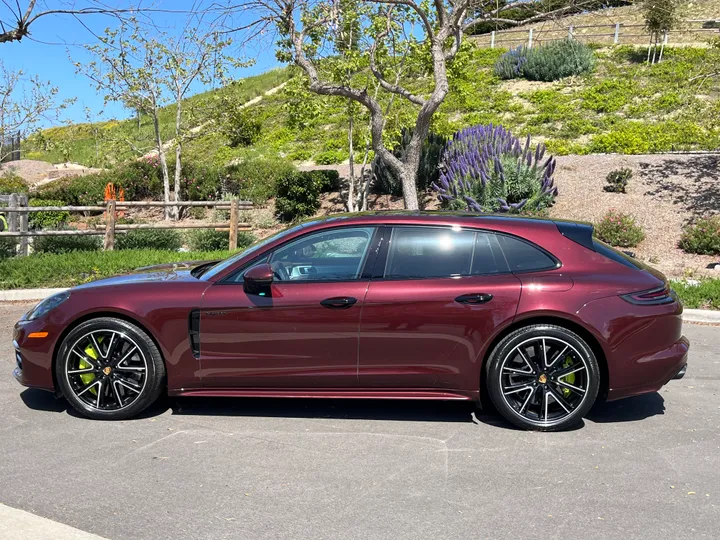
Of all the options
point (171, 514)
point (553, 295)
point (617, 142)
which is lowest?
point (171, 514)

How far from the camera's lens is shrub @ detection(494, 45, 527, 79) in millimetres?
33062

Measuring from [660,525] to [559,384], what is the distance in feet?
4.83

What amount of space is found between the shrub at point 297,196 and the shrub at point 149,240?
5181 millimetres

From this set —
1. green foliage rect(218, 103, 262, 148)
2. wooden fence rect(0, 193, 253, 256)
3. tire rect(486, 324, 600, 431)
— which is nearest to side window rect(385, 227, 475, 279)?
tire rect(486, 324, 600, 431)

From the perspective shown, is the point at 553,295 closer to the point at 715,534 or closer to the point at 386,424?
the point at 386,424

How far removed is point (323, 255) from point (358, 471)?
1.71m

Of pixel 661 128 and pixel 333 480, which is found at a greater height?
pixel 661 128

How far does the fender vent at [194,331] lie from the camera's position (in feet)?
17.5

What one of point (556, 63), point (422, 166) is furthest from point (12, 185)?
point (556, 63)

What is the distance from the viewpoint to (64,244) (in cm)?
1388

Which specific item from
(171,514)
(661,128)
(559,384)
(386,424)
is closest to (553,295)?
(559,384)

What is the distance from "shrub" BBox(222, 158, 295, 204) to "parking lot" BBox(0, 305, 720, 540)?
1585 centimetres

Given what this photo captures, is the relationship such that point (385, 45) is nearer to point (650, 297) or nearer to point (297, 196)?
point (297, 196)

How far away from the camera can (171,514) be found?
393 cm
